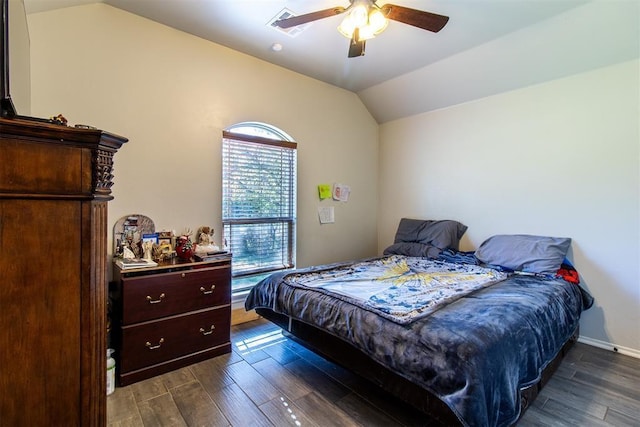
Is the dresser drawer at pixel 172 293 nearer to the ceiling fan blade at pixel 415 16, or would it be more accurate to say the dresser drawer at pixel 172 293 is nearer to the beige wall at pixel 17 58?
the beige wall at pixel 17 58

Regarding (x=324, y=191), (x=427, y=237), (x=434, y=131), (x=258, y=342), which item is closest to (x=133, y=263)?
(x=258, y=342)

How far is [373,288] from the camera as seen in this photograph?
7.32 ft

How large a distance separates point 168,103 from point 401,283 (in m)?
2.51

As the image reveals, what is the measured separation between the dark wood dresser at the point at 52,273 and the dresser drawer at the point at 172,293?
117 cm

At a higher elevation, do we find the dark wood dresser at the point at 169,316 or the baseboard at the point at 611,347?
the dark wood dresser at the point at 169,316

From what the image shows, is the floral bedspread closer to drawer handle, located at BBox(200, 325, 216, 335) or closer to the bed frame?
the bed frame

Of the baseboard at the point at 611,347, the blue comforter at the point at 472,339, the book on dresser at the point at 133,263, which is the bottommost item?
the baseboard at the point at 611,347

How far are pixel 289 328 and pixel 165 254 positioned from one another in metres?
1.16

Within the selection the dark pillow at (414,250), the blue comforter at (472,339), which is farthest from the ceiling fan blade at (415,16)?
the dark pillow at (414,250)

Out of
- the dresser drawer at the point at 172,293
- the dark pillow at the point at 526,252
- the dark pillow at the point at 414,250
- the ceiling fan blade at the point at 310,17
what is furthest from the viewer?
the dark pillow at the point at 414,250

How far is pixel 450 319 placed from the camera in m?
1.63

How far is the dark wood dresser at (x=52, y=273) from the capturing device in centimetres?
83

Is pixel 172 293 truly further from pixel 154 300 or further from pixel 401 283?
pixel 401 283

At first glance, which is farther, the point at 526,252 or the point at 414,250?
the point at 414,250
